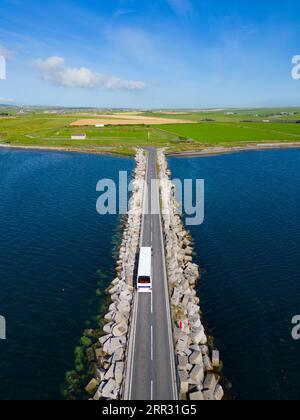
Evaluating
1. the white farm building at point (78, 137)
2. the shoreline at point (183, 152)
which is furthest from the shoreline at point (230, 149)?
the white farm building at point (78, 137)

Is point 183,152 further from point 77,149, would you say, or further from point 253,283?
point 253,283

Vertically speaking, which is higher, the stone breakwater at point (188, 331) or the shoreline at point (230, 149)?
the shoreline at point (230, 149)

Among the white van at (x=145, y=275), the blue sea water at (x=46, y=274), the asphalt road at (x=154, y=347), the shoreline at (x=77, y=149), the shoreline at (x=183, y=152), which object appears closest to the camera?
the asphalt road at (x=154, y=347)

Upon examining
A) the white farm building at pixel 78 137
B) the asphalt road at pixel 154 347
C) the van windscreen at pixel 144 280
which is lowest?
the asphalt road at pixel 154 347

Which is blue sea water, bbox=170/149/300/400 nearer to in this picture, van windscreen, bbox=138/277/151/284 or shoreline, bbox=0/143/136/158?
van windscreen, bbox=138/277/151/284

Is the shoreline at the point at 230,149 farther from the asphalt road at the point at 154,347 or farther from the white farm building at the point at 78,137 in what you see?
the asphalt road at the point at 154,347

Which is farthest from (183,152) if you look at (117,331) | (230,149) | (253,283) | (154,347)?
(154,347)

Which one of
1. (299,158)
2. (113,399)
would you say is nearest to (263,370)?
(113,399)

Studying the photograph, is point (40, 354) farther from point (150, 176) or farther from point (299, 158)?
point (299, 158)
